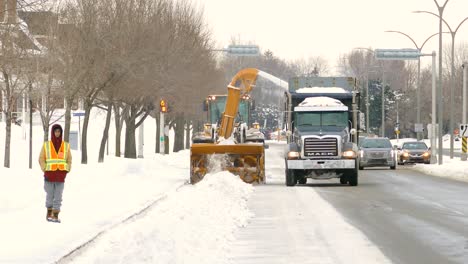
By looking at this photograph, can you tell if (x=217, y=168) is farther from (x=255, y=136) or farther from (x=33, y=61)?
(x=33, y=61)

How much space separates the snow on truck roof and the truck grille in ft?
4.12

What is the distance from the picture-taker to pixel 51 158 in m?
19.0

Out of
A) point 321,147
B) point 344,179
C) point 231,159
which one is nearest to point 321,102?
point 321,147

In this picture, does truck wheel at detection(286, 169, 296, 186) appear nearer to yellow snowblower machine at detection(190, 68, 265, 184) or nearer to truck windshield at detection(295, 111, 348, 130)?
yellow snowblower machine at detection(190, 68, 265, 184)

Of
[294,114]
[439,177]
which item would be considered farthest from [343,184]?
[439,177]

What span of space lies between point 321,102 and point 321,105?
104 mm

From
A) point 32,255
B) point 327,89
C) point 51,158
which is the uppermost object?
point 327,89

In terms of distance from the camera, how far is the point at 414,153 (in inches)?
2329

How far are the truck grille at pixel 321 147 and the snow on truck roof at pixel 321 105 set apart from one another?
1.26m

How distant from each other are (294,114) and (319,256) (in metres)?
21.0

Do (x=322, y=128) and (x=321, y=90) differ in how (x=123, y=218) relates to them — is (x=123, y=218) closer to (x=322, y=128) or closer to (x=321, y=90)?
(x=322, y=128)

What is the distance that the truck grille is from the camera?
3281 cm

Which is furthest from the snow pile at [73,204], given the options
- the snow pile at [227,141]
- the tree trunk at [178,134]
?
the tree trunk at [178,134]

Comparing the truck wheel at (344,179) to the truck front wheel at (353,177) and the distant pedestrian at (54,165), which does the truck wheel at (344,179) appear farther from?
the distant pedestrian at (54,165)
